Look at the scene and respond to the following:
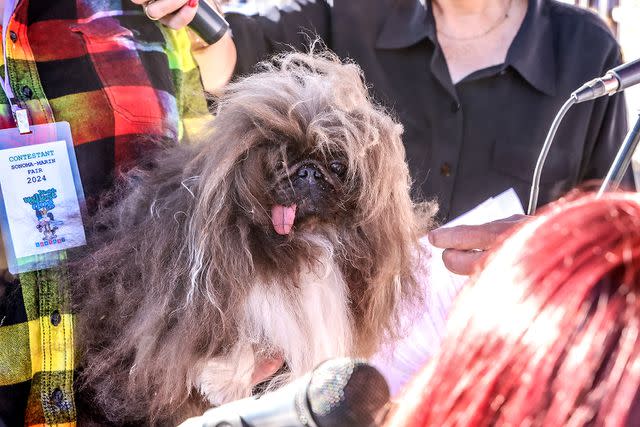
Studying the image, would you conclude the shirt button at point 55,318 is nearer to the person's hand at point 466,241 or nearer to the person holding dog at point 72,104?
the person holding dog at point 72,104

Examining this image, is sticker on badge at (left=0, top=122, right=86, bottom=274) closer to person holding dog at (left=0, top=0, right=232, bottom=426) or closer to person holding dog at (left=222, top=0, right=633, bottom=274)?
person holding dog at (left=0, top=0, right=232, bottom=426)

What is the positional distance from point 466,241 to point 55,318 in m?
0.66

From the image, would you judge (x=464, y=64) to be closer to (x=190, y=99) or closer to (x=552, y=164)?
(x=552, y=164)

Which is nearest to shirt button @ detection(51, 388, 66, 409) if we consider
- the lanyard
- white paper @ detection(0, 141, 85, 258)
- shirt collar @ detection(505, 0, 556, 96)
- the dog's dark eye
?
white paper @ detection(0, 141, 85, 258)

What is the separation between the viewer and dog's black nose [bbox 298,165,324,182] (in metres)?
1.08

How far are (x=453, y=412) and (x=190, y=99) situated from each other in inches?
41.1

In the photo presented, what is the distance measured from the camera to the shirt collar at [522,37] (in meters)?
2.02

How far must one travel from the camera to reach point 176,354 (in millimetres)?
1099

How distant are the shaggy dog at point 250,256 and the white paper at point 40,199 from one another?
0.07 meters

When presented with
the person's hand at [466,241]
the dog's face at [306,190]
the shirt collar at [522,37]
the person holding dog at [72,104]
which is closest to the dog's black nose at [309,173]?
the dog's face at [306,190]

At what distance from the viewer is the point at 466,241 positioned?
47.6 inches

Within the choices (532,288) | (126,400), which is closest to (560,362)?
(532,288)

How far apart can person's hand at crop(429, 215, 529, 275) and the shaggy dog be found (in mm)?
65

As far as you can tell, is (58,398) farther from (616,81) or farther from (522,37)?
(522,37)
